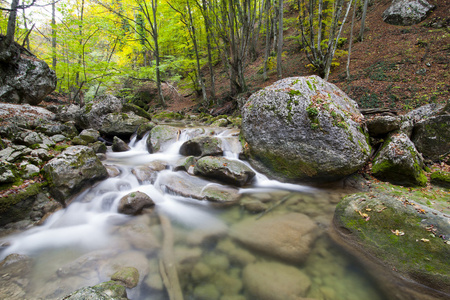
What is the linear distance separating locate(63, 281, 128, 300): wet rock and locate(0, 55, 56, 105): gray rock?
12.4m

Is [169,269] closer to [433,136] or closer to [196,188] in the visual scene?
[196,188]

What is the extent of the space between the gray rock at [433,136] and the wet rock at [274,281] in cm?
611

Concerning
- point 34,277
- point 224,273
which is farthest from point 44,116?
point 224,273

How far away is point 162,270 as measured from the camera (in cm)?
312

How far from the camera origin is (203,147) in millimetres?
7309

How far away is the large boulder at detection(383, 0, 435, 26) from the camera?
13727 millimetres

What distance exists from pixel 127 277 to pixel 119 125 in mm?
8003

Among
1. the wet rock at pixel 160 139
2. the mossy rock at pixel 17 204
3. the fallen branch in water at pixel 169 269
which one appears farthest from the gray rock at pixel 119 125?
the fallen branch in water at pixel 169 269

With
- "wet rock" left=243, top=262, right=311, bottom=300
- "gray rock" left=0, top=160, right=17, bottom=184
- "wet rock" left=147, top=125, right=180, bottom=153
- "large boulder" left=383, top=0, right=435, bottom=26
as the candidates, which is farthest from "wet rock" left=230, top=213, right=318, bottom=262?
"large boulder" left=383, top=0, right=435, bottom=26

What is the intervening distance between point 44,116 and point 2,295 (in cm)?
953

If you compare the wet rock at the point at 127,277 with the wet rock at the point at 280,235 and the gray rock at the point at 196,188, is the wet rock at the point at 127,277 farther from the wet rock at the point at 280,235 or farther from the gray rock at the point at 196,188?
the gray rock at the point at 196,188

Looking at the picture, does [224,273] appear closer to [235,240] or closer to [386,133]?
[235,240]

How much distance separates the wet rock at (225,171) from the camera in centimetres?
574

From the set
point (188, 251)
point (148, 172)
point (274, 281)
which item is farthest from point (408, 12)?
point (188, 251)
